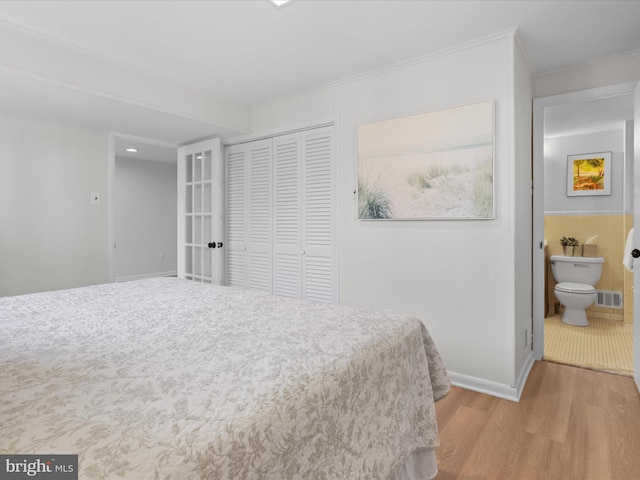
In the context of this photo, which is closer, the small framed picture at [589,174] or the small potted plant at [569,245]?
the small framed picture at [589,174]

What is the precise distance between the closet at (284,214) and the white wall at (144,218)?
118 inches

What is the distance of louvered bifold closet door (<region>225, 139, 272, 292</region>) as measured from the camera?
3.71 metres

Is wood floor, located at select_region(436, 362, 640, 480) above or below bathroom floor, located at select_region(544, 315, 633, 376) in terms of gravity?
below

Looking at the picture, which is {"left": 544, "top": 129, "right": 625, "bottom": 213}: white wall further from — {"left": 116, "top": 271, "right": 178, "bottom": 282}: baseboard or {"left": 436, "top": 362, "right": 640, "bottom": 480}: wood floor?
{"left": 116, "top": 271, "right": 178, "bottom": 282}: baseboard

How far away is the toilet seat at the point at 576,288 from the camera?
12.6 feet

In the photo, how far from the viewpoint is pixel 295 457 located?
0.81 metres

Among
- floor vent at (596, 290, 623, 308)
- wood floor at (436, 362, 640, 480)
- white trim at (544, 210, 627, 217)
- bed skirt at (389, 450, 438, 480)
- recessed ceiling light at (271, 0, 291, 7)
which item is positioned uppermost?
recessed ceiling light at (271, 0, 291, 7)

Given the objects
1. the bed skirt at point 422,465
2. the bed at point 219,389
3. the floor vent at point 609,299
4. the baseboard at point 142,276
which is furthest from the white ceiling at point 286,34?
the baseboard at point 142,276

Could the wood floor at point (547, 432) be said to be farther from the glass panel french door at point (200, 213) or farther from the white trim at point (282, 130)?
the glass panel french door at point (200, 213)

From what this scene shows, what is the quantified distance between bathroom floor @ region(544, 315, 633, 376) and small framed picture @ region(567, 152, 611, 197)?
1.64 meters

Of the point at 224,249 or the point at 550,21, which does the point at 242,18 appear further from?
the point at 224,249

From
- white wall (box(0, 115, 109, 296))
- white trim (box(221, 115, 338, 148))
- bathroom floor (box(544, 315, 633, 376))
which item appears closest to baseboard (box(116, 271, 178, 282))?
white wall (box(0, 115, 109, 296))

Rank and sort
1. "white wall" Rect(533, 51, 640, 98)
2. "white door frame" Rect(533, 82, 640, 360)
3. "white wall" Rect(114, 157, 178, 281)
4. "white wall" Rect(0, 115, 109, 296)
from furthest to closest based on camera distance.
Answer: "white wall" Rect(114, 157, 178, 281)
"white wall" Rect(0, 115, 109, 296)
"white door frame" Rect(533, 82, 640, 360)
"white wall" Rect(533, 51, 640, 98)

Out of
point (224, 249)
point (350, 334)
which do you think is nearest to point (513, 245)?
point (350, 334)
